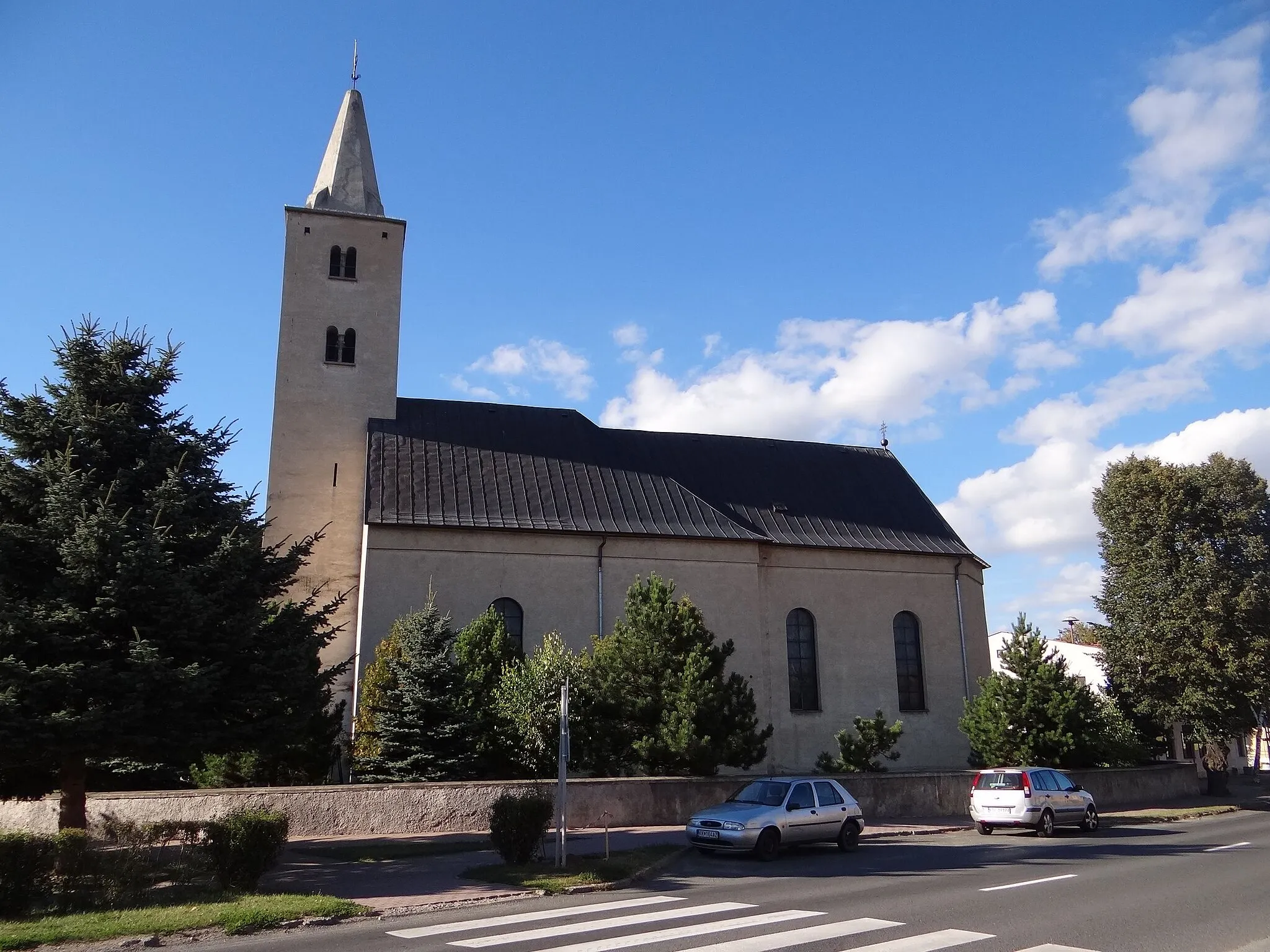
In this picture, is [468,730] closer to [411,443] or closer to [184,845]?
[184,845]

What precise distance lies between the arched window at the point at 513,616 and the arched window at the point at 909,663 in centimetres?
1276

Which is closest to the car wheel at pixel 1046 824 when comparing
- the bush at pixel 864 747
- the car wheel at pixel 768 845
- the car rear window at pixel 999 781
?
the car rear window at pixel 999 781

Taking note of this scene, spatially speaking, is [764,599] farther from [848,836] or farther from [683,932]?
[683,932]

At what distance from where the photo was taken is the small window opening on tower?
30094 mm

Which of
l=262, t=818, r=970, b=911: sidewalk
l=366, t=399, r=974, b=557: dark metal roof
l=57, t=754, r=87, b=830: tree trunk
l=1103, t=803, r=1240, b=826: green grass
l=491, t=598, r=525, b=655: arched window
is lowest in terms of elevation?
l=1103, t=803, r=1240, b=826: green grass

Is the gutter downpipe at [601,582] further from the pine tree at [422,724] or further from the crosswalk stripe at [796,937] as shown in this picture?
the crosswalk stripe at [796,937]

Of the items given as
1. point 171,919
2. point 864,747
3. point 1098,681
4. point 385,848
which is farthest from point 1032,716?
point 1098,681

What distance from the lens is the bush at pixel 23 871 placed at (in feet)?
33.6

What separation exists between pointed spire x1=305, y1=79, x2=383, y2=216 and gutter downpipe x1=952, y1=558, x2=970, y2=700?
77.2ft

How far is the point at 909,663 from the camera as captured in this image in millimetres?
31516

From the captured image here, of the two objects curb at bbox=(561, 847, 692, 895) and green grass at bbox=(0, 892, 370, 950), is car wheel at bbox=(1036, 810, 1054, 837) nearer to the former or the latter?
curb at bbox=(561, 847, 692, 895)

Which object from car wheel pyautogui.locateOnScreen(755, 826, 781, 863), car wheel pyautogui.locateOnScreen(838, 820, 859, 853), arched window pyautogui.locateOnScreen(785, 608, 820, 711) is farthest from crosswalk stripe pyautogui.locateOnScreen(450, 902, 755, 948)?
arched window pyautogui.locateOnScreen(785, 608, 820, 711)

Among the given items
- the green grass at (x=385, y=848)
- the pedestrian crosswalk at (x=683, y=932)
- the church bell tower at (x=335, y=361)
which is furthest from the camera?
the church bell tower at (x=335, y=361)

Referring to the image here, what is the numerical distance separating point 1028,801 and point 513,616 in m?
14.2
